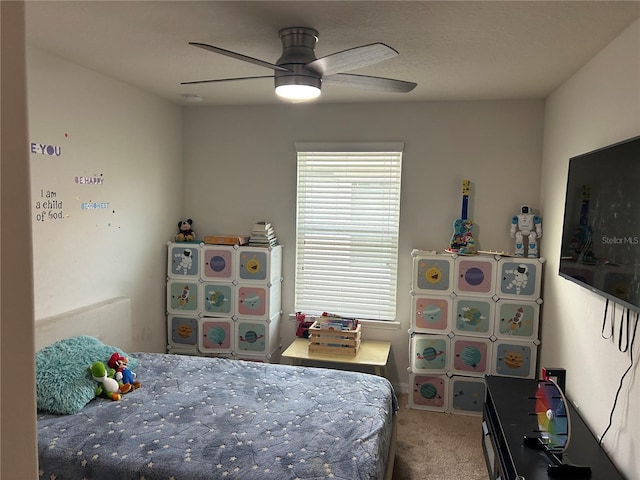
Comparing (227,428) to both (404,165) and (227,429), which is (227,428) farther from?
(404,165)

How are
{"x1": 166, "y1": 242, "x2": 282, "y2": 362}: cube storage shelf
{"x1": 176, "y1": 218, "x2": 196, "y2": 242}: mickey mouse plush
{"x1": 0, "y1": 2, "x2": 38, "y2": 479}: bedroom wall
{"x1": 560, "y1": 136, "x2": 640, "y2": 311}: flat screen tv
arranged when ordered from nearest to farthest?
{"x1": 0, "y1": 2, "x2": 38, "y2": 479}: bedroom wall → {"x1": 560, "y1": 136, "x2": 640, "y2": 311}: flat screen tv → {"x1": 166, "y1": 242, "x2": 282, "y2": 362}: cube storage shelf → {"x1": 176, "y1": 218, "x2": 196, "y2": 242}: mickey mouse plush

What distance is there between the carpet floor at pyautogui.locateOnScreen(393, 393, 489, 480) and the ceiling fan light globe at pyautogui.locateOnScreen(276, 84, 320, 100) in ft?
7.56

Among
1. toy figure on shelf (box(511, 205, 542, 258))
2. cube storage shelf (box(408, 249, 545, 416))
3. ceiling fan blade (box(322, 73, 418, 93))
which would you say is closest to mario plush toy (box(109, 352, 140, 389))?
ceiling fan blade (box(322, 73, 418, 93))

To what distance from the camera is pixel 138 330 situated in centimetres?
397

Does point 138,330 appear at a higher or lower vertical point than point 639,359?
lower

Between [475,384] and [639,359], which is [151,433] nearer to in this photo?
[639,359]

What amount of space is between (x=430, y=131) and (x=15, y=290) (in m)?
3.89

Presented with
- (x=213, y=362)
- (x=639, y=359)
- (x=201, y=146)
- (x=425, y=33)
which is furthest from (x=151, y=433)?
(x=201, y=146)

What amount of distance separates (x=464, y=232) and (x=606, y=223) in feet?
5.85

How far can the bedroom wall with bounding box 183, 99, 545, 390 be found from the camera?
395 cm

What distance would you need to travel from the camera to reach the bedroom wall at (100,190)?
2.95m

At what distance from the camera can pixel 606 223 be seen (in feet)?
7.13

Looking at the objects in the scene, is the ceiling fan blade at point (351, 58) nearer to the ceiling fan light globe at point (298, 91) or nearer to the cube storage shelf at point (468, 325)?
the ceiling fan light globe at point (298, 91)

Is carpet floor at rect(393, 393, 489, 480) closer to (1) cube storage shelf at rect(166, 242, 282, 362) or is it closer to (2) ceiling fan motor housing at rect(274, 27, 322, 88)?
(1) cube storage shelf at rect(166, 242, 282, 362)
